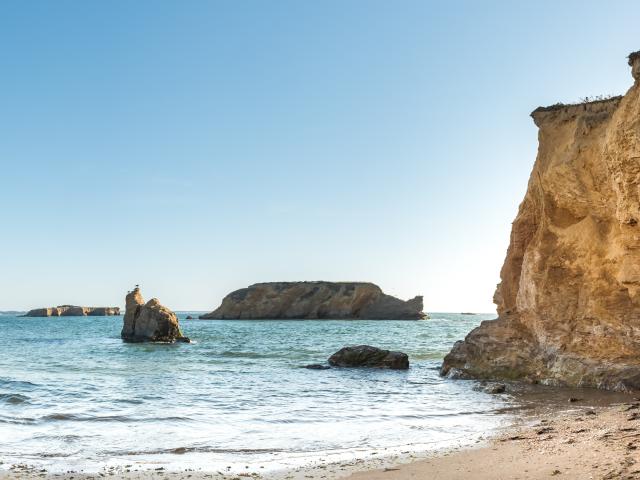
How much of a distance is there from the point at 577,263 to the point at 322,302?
4073 inches

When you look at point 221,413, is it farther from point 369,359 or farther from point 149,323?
point 149,323

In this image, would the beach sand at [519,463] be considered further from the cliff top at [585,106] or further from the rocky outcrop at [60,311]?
the rocky outcrop at [60,311]

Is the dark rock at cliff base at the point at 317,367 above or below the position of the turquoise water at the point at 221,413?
below

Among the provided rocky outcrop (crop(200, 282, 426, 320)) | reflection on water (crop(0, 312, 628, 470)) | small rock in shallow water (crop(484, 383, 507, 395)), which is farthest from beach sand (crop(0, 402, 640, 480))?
rocky outcrop (crop(200, 282, 426, 320))

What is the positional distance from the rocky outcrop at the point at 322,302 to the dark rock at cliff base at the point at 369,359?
9131 cm

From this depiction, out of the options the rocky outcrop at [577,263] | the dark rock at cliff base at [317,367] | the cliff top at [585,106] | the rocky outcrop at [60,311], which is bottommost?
the rocky outcrop at [60,311]

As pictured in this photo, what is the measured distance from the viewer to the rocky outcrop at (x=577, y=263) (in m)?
15.2

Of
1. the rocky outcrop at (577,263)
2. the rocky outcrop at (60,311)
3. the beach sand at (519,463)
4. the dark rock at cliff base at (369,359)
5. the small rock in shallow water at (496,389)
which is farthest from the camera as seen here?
the rocky outcrop at (60,311)

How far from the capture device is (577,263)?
18.1 metres

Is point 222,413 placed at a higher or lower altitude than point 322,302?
lower

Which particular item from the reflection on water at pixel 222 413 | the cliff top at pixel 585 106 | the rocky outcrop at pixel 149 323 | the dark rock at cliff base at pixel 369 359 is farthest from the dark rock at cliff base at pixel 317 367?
the rocky outcrop at pixel 149 323

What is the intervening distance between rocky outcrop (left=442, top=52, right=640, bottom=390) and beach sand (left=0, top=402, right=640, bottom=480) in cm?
699

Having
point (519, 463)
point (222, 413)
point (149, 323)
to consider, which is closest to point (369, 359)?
point (222, 413)

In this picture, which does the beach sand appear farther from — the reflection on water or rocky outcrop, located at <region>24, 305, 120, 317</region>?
rocky outcrop, located at <region>24, 305, 120, 317</region>
